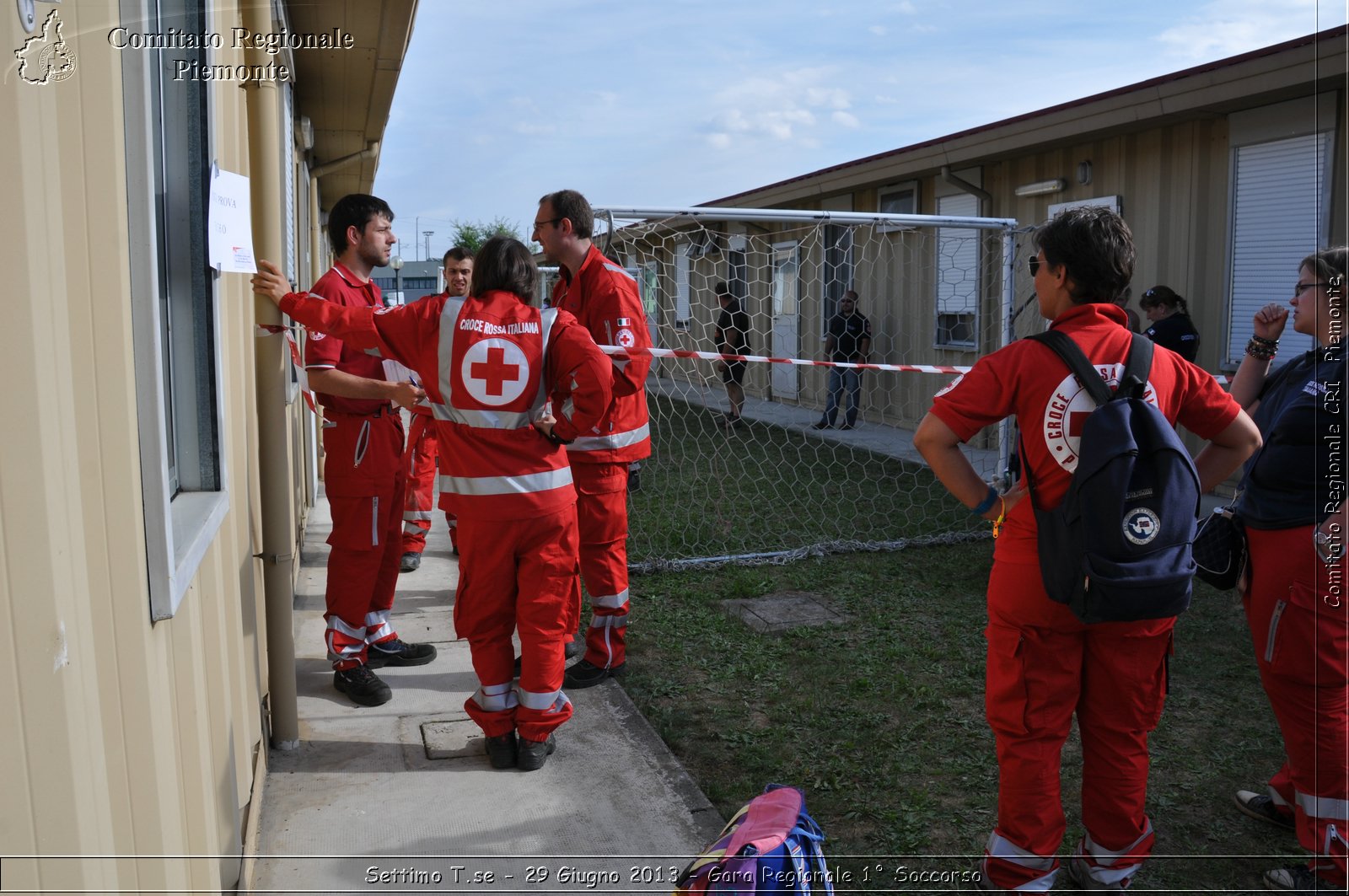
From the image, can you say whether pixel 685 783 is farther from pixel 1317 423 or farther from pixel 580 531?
pixel 1317 423

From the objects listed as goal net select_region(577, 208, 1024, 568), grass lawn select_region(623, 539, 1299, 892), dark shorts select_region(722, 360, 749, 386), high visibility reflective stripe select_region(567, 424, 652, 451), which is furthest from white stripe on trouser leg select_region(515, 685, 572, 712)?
dark shorts select_region(722, 360, 749, 386)

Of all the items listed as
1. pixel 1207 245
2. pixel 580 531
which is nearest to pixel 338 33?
pixel 580 531

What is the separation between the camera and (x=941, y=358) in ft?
38.6

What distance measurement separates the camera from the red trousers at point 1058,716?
2506 mm

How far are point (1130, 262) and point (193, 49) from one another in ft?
7.68

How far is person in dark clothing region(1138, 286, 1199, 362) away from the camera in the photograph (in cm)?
614

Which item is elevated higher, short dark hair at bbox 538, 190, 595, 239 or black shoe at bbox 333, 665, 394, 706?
short dark hair at bbox 538, 190, 595, 239

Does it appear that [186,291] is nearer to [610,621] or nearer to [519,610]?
[519,610]

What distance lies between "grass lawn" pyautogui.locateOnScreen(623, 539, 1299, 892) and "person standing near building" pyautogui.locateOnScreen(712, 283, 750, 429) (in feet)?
23.8

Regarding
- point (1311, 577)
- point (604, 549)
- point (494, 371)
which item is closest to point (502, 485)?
point (494, 371)

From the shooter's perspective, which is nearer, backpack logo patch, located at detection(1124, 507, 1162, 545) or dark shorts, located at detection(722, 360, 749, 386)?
backpack logo patch, located at detection(1124, 507, 1162, 545)

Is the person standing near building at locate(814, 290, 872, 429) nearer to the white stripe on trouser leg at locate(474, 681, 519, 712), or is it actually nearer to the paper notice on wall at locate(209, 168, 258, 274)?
the white stripe on trouser leg at locate(474, 681, 519, 712)

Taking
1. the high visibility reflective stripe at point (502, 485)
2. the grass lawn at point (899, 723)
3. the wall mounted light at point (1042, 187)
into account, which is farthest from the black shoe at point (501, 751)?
the wall mounted light at point (1042, 187)

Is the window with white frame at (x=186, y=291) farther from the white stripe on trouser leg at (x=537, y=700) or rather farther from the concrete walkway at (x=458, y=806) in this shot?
the white stripe on trouser leg at (x=537, y=700)
